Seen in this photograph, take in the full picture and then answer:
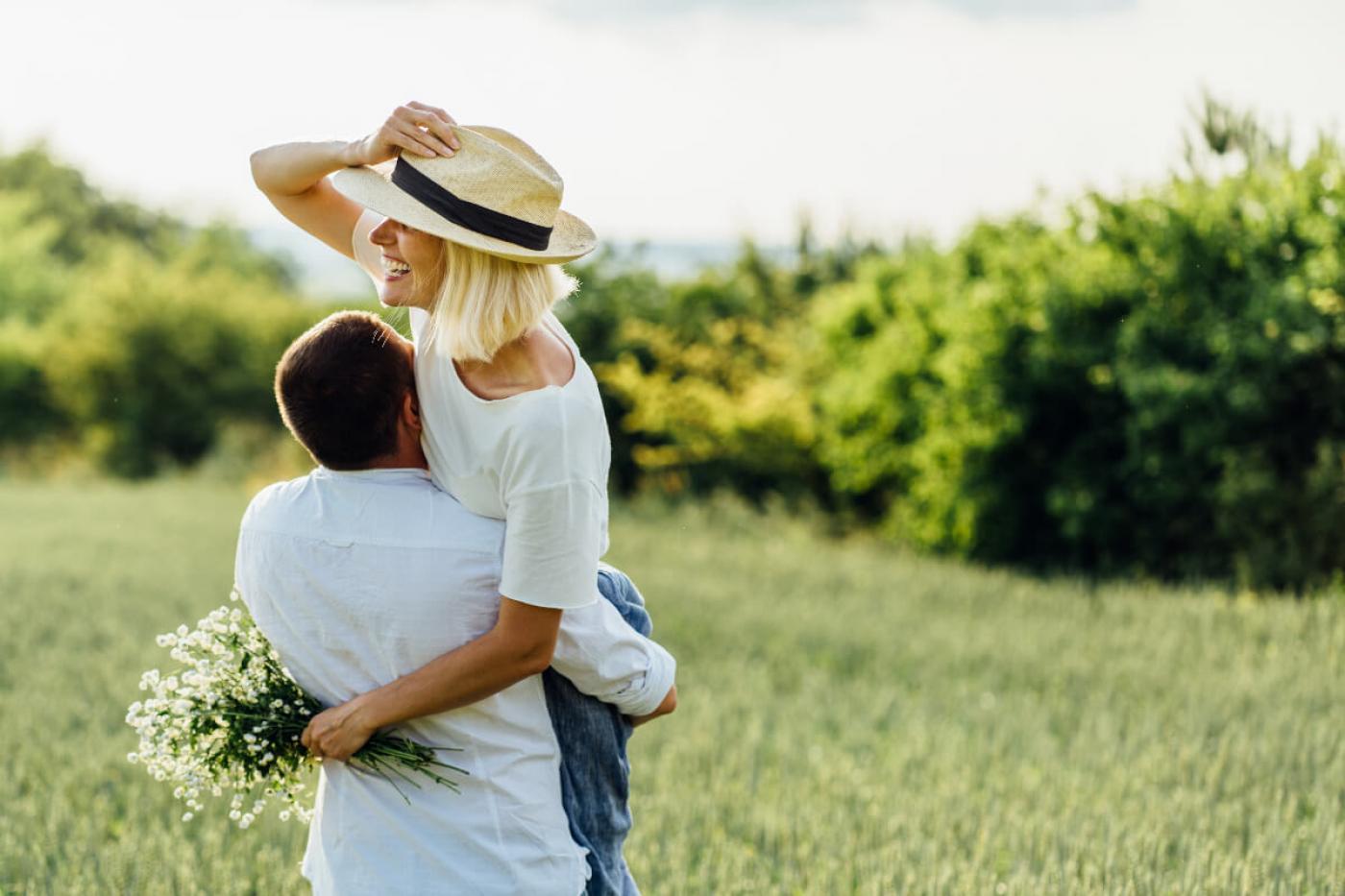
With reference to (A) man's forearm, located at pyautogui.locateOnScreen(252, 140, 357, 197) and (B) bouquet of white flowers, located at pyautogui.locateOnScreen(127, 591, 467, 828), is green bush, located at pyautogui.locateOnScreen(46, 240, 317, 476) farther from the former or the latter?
(B) bouquet of white flowers, located at pyautogui.locateOnScreen(127, 591, 467, 828)

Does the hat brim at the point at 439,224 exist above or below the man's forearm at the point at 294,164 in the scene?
below

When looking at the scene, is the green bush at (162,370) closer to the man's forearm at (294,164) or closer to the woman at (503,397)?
the man's forearm at (294,164)

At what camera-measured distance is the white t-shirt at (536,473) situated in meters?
2.04

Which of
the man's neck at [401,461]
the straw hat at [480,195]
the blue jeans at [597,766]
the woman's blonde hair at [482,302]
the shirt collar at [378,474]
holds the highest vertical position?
the straw hat at [480,195]

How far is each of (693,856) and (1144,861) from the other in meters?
1.43

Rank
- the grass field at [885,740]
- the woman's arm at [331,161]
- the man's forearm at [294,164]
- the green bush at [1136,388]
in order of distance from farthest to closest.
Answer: the green bush at [1136,388]
the grass field at [885,740]
the man's forearm at [294,164]
the woman's arm at [331,161]

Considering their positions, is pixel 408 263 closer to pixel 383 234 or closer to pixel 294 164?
pixel 383 234

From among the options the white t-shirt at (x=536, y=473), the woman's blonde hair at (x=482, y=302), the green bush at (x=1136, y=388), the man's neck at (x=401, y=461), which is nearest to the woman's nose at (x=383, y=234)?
the woman's blonde hair at (x=482, y=302)

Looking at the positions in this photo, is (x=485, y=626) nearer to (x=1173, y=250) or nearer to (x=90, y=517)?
(x=1173, y=250)

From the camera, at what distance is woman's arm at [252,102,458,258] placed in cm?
225

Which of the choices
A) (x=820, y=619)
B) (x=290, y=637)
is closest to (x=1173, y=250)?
(x=820, y=619)

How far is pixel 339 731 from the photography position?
85.8 inches

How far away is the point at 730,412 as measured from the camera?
560 inches

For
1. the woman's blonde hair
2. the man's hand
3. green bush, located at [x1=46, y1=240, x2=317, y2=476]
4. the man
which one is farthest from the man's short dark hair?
green bush, located at [x1=46, y1=240, x2=317, y2=476]
